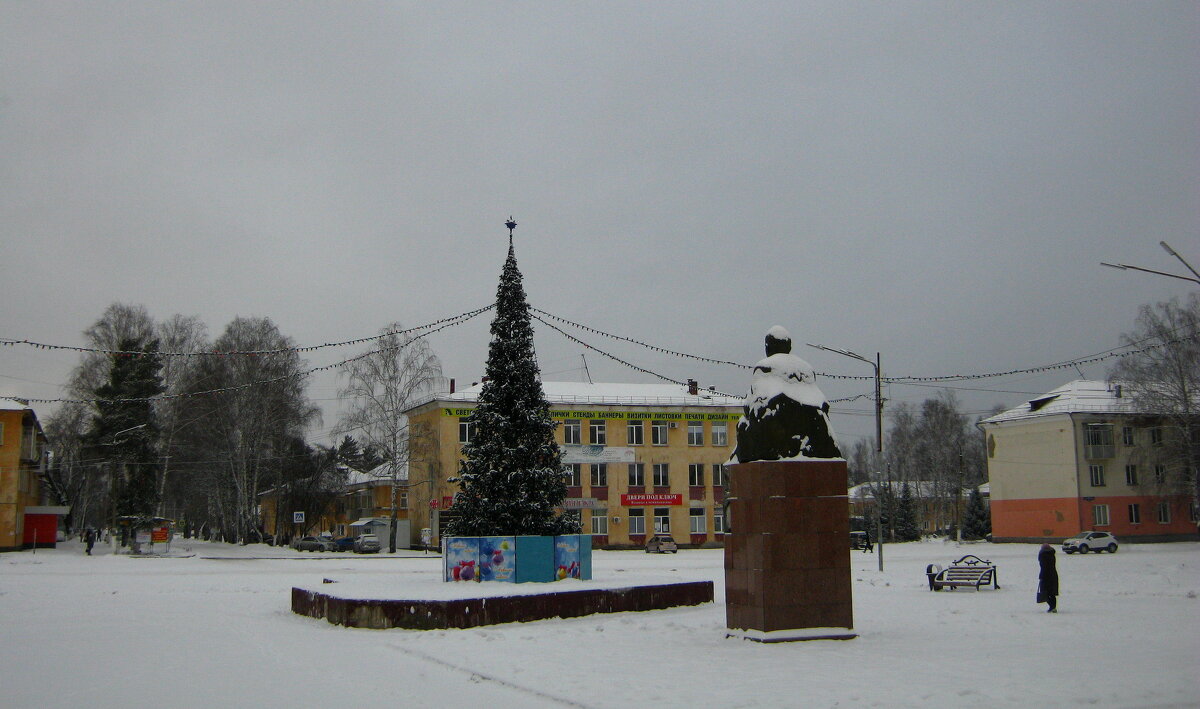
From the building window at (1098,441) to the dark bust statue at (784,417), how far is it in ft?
161

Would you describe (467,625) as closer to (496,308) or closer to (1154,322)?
(496,308)

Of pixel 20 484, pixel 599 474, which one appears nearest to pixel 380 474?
pixel 599 474

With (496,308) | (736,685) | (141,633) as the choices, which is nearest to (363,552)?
(496,308)

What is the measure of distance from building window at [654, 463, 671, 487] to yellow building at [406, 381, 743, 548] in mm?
66

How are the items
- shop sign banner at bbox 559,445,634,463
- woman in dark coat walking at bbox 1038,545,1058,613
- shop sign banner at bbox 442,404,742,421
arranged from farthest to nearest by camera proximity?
→ 1. shop sign banner at bbox 559,445,634,463
2. shop sign banner at bbox 442,404,742,421
3. woman in dark coat walking at bbox 1038,545,1058,613

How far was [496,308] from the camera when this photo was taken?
25641 millimetres

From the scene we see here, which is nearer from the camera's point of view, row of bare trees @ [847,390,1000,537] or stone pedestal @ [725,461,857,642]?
stone pedestal @ [725,461,857,642]

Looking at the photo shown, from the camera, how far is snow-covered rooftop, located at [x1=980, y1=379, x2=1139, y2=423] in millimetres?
57000

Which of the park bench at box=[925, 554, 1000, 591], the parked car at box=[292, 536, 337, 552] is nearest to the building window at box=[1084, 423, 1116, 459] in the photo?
the park bench at box=[925, 554, 1000, 591]

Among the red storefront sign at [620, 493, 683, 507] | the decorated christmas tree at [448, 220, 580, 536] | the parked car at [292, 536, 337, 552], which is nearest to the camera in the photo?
the decorated christmas tree at [448, 220, 580, 536]

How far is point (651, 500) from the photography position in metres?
62.5

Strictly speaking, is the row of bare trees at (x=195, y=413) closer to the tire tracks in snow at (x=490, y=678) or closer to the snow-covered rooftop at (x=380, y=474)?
the snow-covered rooftop at (x=380, y=474)

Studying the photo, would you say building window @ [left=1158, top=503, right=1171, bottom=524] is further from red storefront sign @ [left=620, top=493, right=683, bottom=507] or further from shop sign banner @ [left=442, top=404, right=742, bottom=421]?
red storefront sign @ [left=620, top=493, right=683, bottom=507]

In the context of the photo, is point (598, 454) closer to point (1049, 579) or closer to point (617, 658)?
point (1049, 579)
